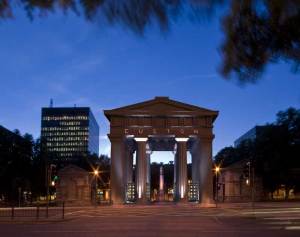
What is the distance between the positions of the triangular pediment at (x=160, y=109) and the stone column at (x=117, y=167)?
15.1 feet

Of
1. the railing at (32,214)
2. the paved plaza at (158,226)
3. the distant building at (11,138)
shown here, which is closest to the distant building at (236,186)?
the distant building at (11,138)

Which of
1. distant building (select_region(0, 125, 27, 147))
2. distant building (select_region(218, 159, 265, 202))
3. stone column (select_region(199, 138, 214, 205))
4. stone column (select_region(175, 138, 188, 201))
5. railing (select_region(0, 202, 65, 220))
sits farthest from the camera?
distant building (select_region(0, 125, 27, 147))

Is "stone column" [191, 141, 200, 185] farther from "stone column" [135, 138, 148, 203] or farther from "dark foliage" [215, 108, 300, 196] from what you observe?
"stone column" [135, 138, 148, 203]

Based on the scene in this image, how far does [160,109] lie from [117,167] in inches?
466

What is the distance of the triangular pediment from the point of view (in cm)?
8888

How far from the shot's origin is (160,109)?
8906 cm

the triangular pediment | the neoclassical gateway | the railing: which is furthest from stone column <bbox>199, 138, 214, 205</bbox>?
the railing

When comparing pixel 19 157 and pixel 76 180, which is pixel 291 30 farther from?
pixel 19 157

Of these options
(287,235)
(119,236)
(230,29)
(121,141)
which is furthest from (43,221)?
(121,141)

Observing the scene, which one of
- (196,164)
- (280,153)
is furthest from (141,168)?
(280,153)

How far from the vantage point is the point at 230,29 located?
32.5 feet

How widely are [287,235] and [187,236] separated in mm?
4700

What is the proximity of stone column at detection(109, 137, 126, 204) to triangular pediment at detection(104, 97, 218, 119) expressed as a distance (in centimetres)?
460

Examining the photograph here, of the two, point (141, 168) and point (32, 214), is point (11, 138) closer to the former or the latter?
point (141, 168)
